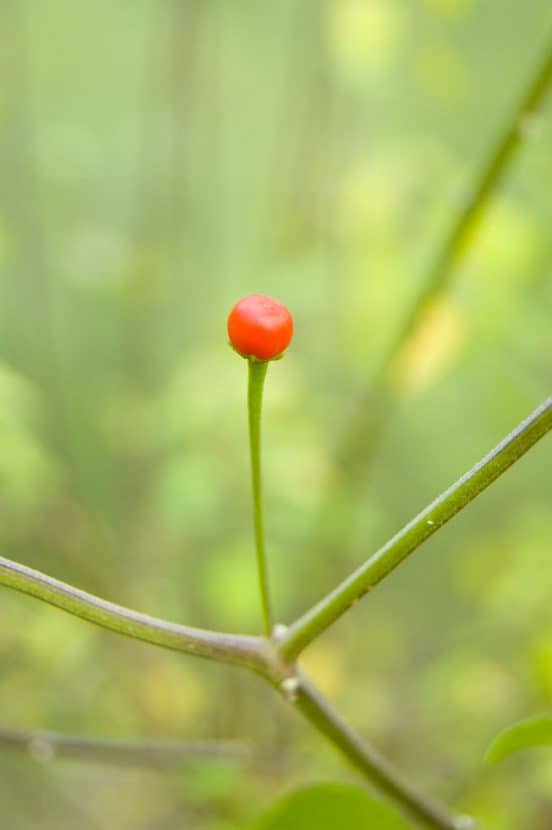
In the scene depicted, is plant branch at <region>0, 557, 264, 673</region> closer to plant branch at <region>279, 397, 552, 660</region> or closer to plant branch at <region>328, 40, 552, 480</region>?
plant branch at <region>279, 397, 552, 660</region>

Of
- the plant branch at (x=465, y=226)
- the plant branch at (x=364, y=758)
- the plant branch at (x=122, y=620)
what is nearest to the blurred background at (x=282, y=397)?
the plant branch at (x=465, y=226)

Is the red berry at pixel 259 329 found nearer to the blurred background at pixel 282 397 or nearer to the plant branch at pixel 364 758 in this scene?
the plant branch at pixel 364 758

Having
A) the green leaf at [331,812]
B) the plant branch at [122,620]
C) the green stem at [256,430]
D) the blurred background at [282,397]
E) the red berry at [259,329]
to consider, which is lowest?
the blurred background at [282,397]

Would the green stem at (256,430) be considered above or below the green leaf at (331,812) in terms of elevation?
above

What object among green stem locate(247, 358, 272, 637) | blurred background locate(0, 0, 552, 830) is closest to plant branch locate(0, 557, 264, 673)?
green stem locate(247, 358, 272, 637)

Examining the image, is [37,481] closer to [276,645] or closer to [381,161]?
[381,161]
